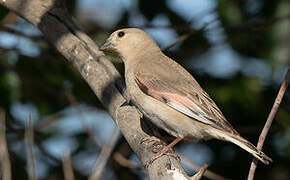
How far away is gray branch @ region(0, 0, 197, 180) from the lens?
14.6 ft

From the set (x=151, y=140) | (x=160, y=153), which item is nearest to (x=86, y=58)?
(x=151, y=140)

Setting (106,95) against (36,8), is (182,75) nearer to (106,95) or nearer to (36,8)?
(106,95)

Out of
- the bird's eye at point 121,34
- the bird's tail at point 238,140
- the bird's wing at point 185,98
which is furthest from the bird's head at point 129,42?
the bird's tail at point 238,140

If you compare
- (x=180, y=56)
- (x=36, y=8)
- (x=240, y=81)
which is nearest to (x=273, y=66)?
(x=240, y=81)

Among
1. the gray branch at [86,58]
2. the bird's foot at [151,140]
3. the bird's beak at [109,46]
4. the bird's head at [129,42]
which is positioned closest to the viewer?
the bird's foot at [151,140]

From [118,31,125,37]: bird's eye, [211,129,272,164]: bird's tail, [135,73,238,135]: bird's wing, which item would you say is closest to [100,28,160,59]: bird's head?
[118,31,125,37]: bird's eye

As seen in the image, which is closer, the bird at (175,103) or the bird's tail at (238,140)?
the bird's tail at (238,140)

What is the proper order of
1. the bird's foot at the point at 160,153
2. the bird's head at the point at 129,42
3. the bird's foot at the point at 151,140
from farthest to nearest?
the bird's head at the point at 129,42, the bird's foot at the point at 151,140, the bird's foot at the point at 160,153

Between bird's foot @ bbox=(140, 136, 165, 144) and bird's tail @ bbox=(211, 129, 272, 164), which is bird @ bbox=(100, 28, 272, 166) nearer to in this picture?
bird's tail @ bbox=(211, 129, 272, 164)

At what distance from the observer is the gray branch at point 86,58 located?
444cm

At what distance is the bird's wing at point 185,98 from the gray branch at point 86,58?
0.26m

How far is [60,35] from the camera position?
4980 mm

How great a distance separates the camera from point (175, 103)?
192 inches

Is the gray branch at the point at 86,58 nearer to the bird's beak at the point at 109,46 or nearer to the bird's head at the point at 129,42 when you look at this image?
the bird's beak at the point at 109,46
